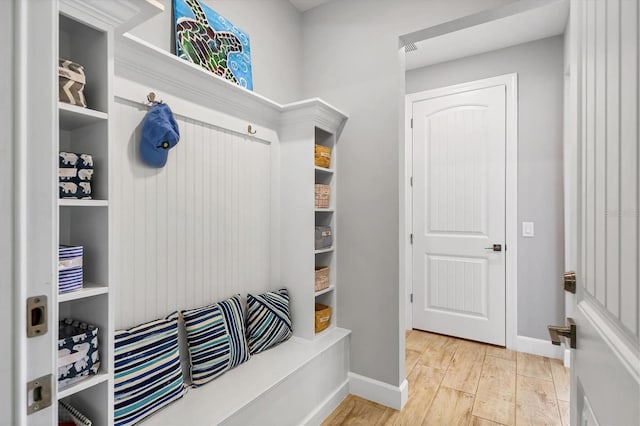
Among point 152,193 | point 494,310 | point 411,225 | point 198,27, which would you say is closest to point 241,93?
point 198,27

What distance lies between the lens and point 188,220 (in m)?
1.65

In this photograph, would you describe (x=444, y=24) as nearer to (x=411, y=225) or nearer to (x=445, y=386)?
(x=411, y=225)

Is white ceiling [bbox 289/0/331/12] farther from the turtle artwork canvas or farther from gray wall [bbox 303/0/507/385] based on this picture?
the turtle artwork canvas

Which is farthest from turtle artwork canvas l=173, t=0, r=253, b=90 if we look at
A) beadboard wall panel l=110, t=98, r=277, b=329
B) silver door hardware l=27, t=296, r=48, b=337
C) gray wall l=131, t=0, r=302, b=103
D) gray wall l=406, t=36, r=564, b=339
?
gray wall l=406, t=36, r=564, b=339

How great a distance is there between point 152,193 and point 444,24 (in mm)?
1837

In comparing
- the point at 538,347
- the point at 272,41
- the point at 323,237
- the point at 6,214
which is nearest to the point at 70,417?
the point at 6,214

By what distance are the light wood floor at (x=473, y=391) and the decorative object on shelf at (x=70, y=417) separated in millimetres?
1334

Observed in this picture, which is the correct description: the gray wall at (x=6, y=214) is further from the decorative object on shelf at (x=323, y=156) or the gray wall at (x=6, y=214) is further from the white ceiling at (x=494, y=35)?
the white ceiling at (x=494, y=35)

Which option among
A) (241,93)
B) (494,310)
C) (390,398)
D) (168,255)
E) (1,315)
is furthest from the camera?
(494,310)

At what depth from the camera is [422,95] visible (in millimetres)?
3367

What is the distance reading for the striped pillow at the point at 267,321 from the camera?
1924 millimetres

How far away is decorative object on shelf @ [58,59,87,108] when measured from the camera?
1000 mm

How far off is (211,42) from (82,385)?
1.62 metres

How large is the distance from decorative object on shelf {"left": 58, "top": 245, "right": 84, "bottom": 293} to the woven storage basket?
1443mm
